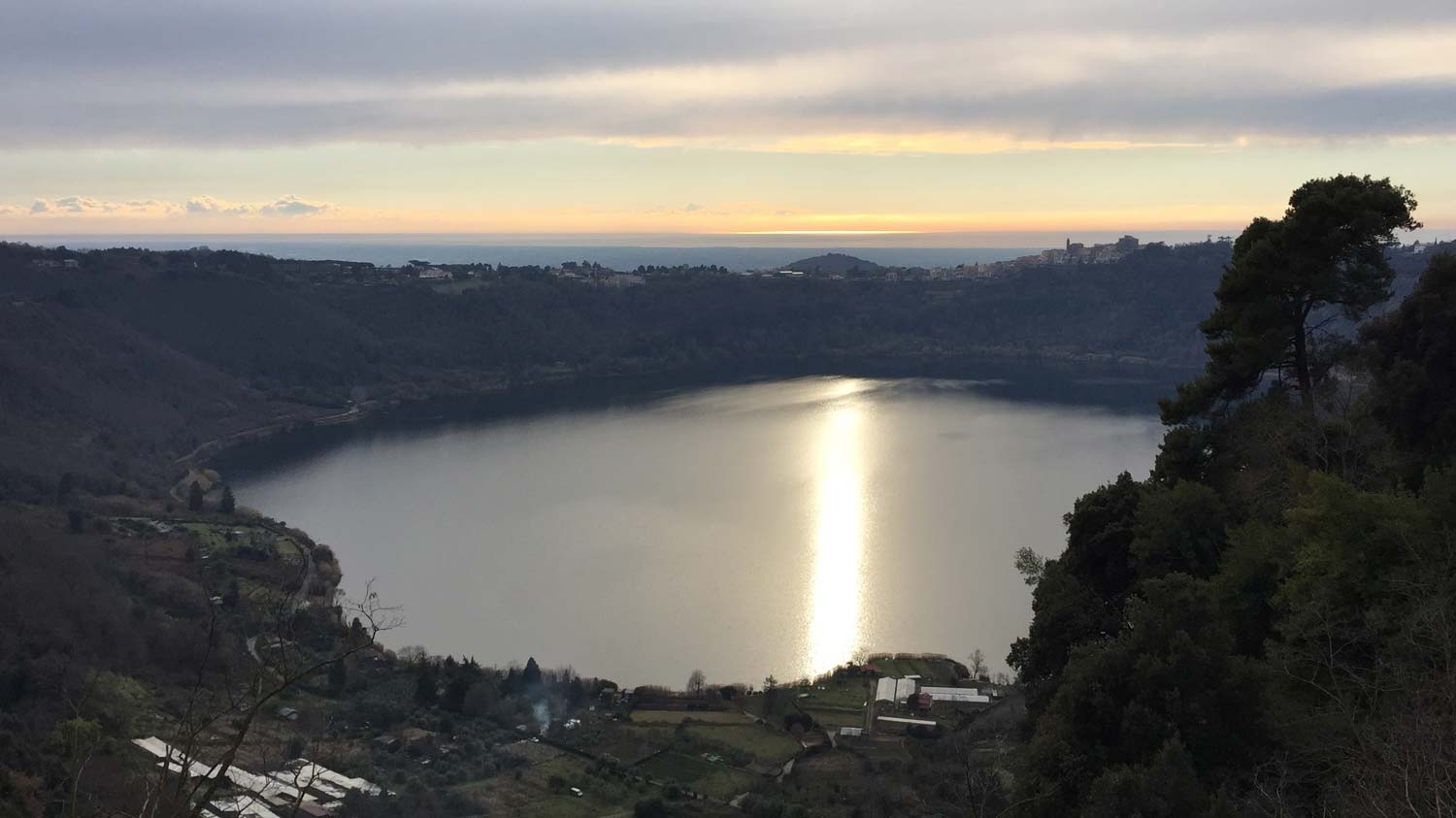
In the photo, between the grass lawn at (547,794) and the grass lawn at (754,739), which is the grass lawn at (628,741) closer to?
the grass lawn at (754,739)

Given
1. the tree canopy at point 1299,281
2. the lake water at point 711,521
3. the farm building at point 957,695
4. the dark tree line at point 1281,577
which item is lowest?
the lake water at point 711,521

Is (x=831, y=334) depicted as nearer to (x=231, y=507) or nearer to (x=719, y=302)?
(x=719, y=302)

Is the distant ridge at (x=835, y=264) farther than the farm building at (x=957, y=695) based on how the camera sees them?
Yes

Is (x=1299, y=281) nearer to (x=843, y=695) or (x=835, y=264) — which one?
(x=843, y=695)

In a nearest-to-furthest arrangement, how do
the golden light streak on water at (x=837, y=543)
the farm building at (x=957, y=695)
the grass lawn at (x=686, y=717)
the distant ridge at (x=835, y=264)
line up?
the grass lawn at (x=686, y=717) < the farm building at (x=957, y=695) < the golden light streak on water at (x=837, y=543) < the distant ridge at (x=835, y=264)

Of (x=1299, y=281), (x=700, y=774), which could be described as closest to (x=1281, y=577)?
(x=1299, y=281)

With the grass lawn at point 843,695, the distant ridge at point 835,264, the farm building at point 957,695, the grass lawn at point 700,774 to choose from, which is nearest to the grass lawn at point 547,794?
the grass lawn at point 700,774
